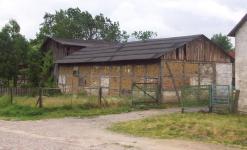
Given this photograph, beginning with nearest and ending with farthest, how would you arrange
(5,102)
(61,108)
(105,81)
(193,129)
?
(193,129)
(61,108)
(5,102)
(105,81)

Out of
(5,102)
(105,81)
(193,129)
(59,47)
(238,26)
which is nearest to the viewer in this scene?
(193,129)

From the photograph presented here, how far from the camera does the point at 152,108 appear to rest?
30.4m

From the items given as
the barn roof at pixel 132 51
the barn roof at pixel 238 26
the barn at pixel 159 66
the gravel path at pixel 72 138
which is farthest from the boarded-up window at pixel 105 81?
the gravel path at pixel 72 138

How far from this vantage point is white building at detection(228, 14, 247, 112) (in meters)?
24.5

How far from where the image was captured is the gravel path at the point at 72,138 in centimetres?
1459

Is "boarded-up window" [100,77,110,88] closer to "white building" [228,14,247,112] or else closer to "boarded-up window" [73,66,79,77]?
"boarded-up window" [73,66,79,77]

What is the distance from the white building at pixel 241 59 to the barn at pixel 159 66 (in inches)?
356

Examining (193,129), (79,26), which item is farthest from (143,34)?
(193,129)

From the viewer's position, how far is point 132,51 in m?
38.2

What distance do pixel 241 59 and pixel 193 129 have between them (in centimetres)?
820

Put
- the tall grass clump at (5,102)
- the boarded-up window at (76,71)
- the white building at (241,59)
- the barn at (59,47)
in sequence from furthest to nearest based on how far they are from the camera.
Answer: the barn at (59,47) < the boarded-up window at (76,71) < the tall grass clump at (5,102) < the white building at (241,59)

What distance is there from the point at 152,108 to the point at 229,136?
13.7 m

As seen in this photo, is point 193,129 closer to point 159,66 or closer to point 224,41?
point 159,66

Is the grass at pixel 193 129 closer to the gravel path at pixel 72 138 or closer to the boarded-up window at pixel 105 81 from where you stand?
→ the gravel path at pixel 72 138
